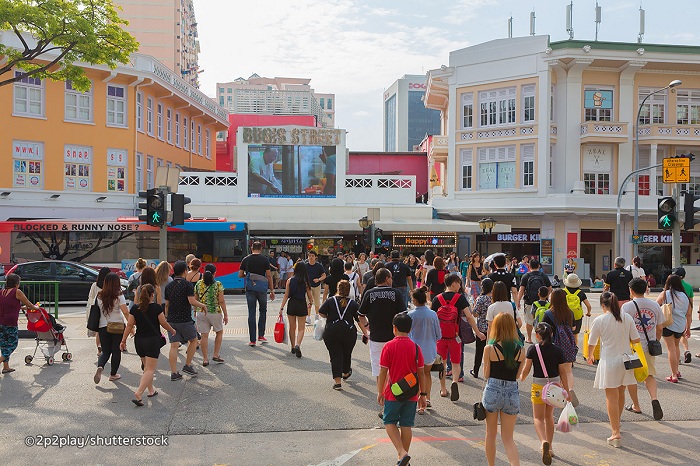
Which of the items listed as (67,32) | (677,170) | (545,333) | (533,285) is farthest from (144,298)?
(677,170)

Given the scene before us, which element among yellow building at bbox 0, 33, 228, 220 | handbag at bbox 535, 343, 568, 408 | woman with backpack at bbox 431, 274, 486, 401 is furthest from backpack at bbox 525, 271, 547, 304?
yellow building at bbox 0, 33, 228, 220

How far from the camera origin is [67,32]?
16.6m

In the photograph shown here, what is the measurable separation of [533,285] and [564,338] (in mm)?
4190

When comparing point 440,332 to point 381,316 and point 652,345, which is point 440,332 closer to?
point 381,316

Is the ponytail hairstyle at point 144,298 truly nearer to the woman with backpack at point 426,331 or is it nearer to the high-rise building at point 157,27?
the woman with backpack at point 426,331

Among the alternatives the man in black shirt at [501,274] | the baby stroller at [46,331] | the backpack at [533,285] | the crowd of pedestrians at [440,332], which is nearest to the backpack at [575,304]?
the crowd of pedestrians at [440,332]

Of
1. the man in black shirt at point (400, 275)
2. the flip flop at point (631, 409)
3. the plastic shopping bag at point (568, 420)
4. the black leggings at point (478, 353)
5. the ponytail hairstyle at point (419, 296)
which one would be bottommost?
the flip flop at point (631, 409)

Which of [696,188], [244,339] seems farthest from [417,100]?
[244,339]

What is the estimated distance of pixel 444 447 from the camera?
24.5 ft

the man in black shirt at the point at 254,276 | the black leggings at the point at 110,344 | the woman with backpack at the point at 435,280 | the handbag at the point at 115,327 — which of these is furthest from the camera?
the man in black shirt at the point at 254,276

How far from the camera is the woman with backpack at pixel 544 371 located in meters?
6.86

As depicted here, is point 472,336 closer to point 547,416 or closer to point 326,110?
point 547,416

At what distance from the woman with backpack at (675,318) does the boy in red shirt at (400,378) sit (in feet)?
19.2

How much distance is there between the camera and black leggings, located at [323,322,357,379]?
995cm
